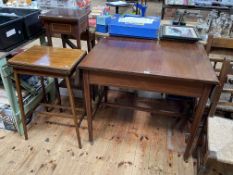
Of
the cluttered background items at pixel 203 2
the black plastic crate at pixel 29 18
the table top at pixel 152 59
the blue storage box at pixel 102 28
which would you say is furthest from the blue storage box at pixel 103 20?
the cluttered background items at pixel 203 2

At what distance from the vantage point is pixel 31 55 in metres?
1.52

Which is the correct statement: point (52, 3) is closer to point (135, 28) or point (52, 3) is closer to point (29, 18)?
point (29, 18)

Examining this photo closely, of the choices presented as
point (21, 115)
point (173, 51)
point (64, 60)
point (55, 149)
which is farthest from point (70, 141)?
point (173, 51)

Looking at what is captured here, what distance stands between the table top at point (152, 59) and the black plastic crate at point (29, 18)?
2.03ft

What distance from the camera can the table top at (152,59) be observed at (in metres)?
1.23

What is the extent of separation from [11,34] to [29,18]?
25cm

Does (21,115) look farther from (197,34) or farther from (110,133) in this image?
(197,34)

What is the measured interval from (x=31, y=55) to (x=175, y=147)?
1400 millimetres

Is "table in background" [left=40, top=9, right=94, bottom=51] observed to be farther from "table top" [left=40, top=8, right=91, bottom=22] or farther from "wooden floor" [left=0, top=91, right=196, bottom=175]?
"wooden floor" [left=0, top=91, right=196, bottom=175]

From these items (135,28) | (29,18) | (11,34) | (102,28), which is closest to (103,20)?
(102,28)

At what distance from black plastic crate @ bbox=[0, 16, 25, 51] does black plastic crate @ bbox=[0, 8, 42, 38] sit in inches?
2.3

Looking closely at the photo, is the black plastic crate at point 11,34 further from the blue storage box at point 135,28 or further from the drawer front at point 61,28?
the blue storage box at point 135,28

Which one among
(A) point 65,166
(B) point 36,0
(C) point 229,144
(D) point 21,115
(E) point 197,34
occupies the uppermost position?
(B) point 36,0

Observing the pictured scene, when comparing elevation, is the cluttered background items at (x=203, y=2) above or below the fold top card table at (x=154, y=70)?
above
